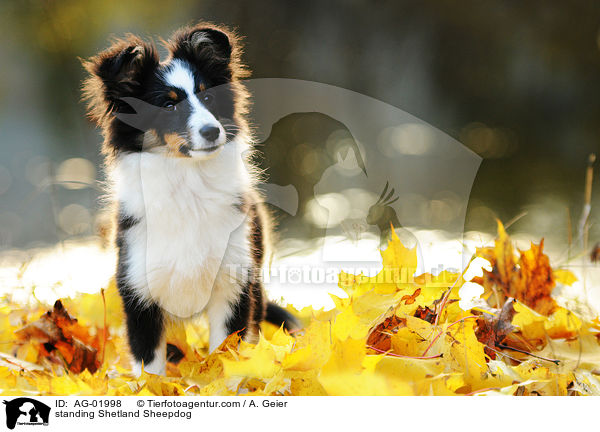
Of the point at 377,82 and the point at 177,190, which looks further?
the point at 377,82

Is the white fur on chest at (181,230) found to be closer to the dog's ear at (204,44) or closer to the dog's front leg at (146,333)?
the dog's front leg at (146,333)

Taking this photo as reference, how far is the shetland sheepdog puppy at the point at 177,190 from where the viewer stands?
0.80 metres

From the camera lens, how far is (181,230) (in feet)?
2.66

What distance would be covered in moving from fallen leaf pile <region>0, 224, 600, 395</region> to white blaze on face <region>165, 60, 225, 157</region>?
279 mm

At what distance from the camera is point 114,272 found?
86cm

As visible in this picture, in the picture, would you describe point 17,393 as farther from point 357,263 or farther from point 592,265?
point 592,265

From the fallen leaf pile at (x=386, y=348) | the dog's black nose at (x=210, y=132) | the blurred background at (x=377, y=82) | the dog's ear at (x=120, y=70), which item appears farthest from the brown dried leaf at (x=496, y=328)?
the dog's ear at (x=120, y=70)

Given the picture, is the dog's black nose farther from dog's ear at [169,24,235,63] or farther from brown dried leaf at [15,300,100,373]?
brown dried leaf at [15,300,100,373]

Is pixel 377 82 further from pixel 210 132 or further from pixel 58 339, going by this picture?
pixel 58 339

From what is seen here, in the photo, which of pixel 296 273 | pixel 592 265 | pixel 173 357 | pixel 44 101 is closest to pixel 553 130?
pixel 592 265
